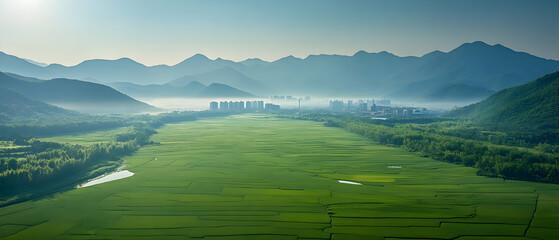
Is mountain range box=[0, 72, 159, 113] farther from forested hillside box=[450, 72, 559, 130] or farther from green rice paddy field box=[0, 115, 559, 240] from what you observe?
forested hillside box=[450, 72, 559, 130]

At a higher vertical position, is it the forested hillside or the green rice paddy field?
the forested hillside

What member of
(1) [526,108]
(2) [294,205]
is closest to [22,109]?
(2) [294,205]

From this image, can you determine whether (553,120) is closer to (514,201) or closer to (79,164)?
(514,201)

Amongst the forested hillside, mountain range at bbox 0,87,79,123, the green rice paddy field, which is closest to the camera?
the green rice paddy field

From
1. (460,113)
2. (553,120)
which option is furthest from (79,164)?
(460,113)

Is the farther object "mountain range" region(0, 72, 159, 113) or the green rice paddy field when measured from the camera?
"mountain range" region(0, 72, 159, 113)

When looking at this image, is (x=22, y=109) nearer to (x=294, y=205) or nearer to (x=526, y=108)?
(x=294, y=205)

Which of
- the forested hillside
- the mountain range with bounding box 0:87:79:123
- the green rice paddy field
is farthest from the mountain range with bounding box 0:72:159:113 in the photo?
the forested hillside

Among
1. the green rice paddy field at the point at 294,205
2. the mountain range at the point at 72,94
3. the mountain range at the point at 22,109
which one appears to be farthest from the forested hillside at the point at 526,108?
the mountain range at the point at 72,94

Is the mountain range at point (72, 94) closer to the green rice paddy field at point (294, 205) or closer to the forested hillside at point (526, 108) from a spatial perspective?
the green rice paddy field at point (294, 205)

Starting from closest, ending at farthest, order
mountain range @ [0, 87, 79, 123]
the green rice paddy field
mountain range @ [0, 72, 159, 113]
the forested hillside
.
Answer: the green rice paddy field, the forested hillside, mountain range @ [0, 87, 79, 123], mountain range @ [0, 72, 159, 113]
